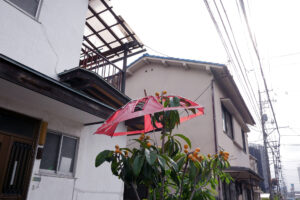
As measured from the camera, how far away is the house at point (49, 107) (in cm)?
400

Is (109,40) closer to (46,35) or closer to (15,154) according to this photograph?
(46,35)

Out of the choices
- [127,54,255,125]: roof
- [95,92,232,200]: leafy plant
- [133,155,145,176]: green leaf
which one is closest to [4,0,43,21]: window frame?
[95,92,232,200]: leafy plant

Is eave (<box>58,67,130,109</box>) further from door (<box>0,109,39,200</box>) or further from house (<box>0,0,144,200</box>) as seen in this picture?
door (<box>0,109,39,200</box>)

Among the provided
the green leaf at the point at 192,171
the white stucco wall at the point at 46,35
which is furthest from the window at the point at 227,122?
the green leaf at the point at 192,171

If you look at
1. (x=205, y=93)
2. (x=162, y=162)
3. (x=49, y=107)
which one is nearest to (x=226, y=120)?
(x=205, y=93)

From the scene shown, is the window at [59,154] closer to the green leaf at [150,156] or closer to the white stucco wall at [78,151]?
the white stucco wall at [78,151]

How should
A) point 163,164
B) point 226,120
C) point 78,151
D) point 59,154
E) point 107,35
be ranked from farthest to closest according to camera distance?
1. point 226,120
2. point 107,35
3. point 78,151
4. point 59,154
5. point 163,164

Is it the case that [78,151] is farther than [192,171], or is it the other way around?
[78,151]

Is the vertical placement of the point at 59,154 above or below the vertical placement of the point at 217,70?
below

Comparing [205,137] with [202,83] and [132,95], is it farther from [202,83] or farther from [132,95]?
[132,95]

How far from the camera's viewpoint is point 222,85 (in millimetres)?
11156

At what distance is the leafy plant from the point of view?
7.32 feet

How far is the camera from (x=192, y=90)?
10617 millimetres

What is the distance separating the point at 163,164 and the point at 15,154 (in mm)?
3352
